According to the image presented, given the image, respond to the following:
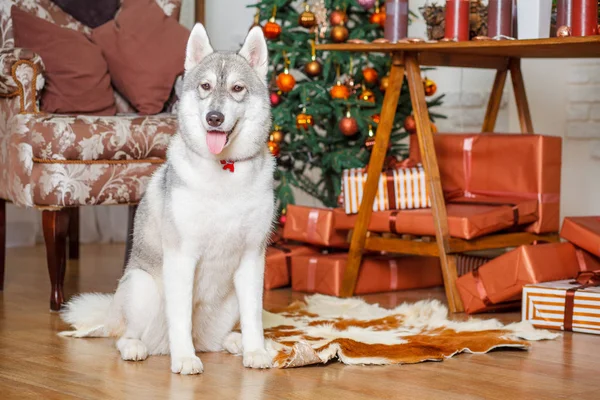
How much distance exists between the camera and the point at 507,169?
3.37 metres

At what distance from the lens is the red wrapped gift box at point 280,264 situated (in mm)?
3510

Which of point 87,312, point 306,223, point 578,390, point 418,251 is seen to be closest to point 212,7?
point 306,223

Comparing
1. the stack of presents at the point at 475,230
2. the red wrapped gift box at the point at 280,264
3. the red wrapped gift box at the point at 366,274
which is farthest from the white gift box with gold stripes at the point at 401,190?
the red wrapped gift box at the point at 280,264

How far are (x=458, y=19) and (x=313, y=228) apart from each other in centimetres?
94

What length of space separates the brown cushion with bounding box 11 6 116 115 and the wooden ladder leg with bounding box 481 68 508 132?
1465 mm

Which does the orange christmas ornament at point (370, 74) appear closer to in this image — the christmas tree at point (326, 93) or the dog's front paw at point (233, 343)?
the christmas tree at point (326, 93)

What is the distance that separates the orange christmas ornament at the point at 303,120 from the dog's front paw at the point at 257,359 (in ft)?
5.73

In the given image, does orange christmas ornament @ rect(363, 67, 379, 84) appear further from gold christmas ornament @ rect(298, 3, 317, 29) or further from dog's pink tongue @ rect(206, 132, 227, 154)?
dog's pink tongue @ rect(206, 132, 227, 154)

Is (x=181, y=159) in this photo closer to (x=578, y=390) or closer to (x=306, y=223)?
(x=578, y=390)

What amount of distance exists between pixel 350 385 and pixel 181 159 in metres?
0.65

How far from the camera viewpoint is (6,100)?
3244 millimetres

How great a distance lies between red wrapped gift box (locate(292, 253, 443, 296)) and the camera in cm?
339

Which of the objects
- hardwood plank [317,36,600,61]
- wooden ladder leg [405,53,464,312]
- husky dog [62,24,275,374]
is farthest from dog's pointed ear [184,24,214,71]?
wooden ladder leg [405,53,464,312]

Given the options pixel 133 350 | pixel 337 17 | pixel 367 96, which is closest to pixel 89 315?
pixel 133 350
